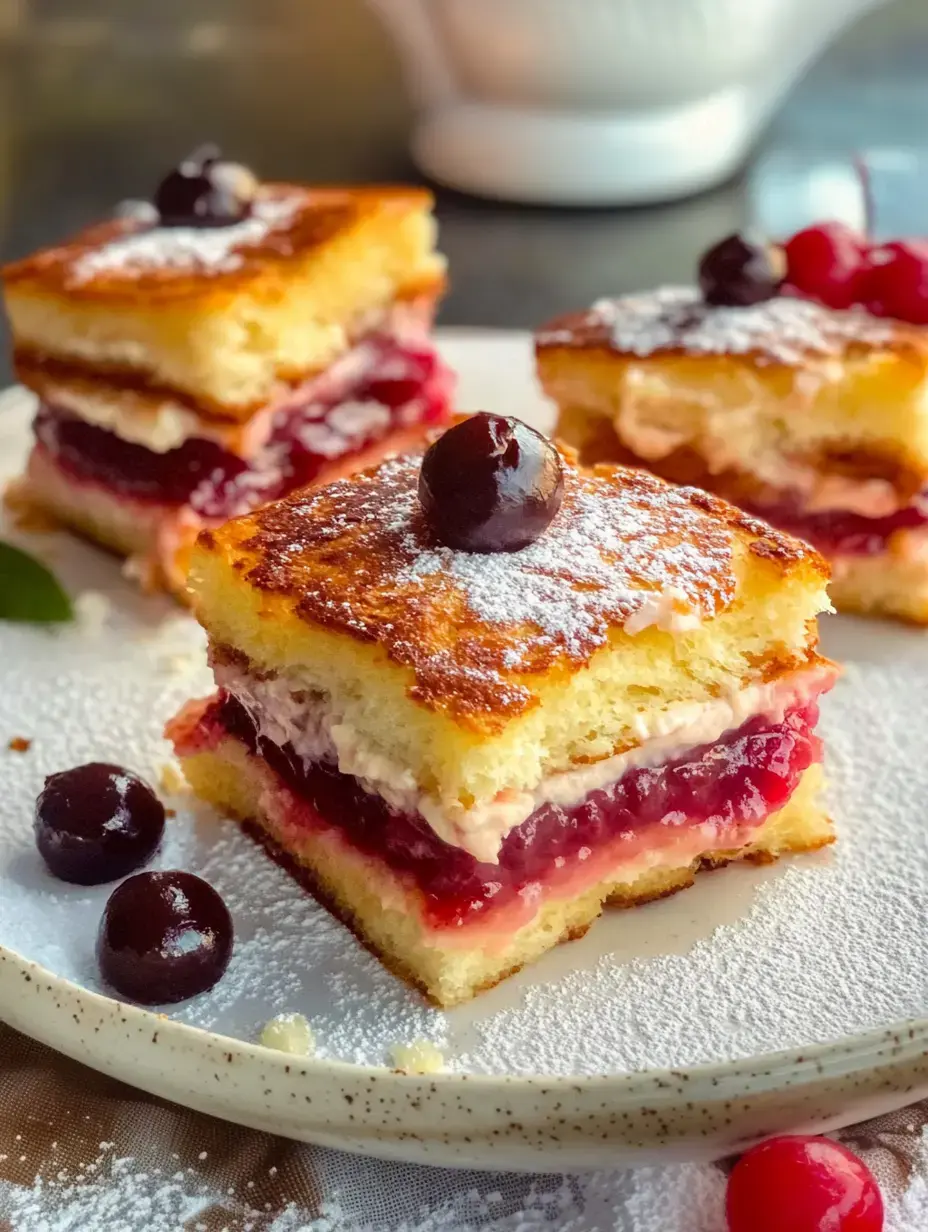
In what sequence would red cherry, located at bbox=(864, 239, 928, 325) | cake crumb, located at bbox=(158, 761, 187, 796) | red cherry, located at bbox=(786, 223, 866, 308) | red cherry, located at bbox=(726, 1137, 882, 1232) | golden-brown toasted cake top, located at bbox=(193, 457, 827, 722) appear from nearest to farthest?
red cherry, located at bbox=(726, 1137, 882, 1232) < golden-brown toasted cake top, located at bbox=(193, 457, 827, 722) < cake crumb, located at bbox=(158, 761, 187, 796) < red cherry, located at bbox=(864, 239, 928, 325) < red cherry, located at bbox=(786, 223, 866, 308)

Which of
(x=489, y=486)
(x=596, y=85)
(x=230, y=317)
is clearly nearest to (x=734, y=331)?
(x=230, y=317)

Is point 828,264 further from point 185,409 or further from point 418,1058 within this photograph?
point 418,1058

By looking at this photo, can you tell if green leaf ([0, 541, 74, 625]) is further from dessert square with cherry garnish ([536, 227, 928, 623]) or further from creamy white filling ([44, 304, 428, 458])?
dessert square with cherry garnish ([536, 227, 928, 623])

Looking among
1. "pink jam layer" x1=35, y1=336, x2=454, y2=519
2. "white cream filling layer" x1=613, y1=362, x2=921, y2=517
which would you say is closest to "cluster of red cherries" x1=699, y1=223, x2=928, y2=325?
"white cream filling layer" x1=613, y1=362, x2=921, y2=517

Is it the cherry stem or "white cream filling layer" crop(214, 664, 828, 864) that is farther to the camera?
the cherry stem

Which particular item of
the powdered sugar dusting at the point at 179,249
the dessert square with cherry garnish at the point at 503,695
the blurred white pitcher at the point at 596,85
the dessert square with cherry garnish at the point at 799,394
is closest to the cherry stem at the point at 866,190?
the blurred white pitcher at the point at 596,85

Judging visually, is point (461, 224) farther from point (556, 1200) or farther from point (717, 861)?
point (556, 1200)

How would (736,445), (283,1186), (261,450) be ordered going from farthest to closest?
1. (261,450)
2. (736,445)
3. (283,1186)
